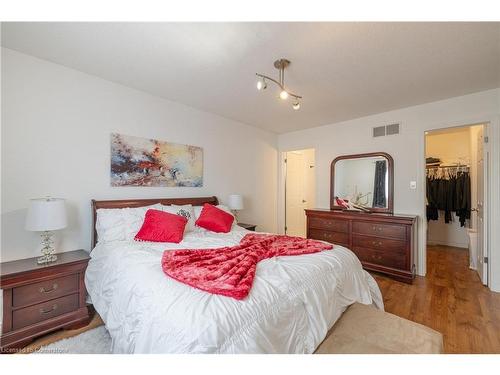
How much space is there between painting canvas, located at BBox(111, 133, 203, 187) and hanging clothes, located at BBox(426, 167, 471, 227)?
4.74 metres

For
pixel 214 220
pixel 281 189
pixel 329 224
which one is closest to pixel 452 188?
pixel 329 224

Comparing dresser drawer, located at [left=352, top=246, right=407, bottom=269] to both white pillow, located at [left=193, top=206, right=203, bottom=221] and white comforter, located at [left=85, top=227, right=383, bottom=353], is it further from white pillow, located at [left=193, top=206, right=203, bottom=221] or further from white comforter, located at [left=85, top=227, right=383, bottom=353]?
white pillow, located at [left=193, top=206, right=203, bottom=221]

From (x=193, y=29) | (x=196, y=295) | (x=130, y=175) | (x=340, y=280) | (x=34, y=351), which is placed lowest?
(x=34, y=351)

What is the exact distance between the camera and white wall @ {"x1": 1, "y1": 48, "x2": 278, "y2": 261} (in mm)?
1992

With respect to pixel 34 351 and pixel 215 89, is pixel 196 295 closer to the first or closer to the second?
pixel 34 351

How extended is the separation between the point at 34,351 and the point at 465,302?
3.98m

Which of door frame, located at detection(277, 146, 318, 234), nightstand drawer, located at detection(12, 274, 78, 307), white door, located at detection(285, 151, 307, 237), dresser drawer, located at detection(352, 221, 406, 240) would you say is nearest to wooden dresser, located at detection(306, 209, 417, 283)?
dresser drawer, located at detection(352, 221, 406, 240)

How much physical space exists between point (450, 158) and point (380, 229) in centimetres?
304

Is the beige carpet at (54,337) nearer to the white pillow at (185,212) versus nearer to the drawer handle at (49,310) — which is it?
the drawer handle at (49,310)

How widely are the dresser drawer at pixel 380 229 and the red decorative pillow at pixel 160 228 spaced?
254 cm

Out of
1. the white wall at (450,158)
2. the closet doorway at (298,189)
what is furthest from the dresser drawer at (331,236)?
the white wall at (450,158)
